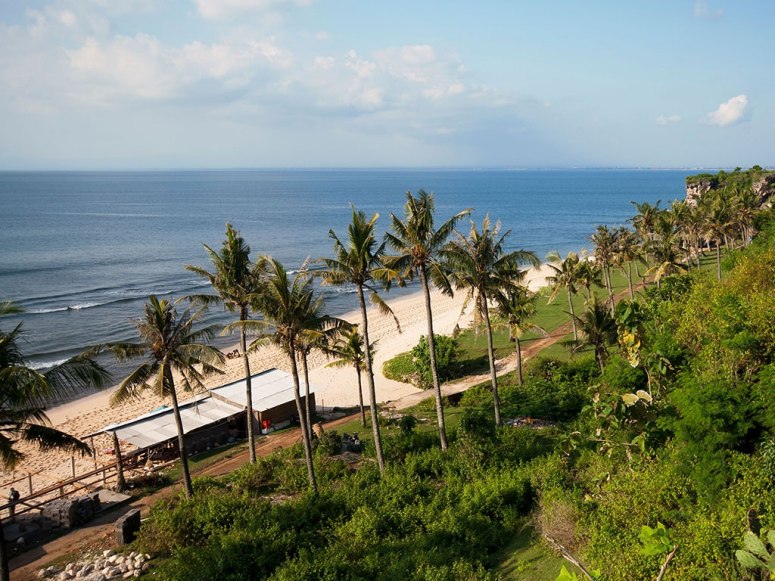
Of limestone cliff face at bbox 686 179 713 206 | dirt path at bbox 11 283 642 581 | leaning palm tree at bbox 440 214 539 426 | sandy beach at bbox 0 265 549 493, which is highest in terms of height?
limestone cliff face at bbox 686 179 713 206

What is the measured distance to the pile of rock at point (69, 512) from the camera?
21.7m

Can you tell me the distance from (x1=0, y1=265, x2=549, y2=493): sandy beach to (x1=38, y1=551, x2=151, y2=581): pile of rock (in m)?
10.4

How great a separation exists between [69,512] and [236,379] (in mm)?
22047

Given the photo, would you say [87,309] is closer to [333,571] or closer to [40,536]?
[40,536]

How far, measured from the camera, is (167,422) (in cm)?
3045

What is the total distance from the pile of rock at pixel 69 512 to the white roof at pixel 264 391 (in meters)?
10.5

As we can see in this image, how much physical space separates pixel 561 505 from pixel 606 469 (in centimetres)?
276

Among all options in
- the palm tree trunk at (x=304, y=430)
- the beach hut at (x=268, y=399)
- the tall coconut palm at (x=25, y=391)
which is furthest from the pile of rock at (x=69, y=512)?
the beach hut at (x=268, y=399)

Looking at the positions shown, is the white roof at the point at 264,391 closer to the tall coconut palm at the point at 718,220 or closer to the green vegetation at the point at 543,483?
the green vegetation at the point at 543,483

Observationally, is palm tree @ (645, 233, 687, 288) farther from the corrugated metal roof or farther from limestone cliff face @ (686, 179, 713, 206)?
limestone cliff face @ (686, 179, 713, 206)

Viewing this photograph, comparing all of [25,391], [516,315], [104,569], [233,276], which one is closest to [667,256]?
[516,315]

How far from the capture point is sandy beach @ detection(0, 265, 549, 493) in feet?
101

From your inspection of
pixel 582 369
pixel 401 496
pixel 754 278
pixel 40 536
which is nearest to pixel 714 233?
pixel 582 369

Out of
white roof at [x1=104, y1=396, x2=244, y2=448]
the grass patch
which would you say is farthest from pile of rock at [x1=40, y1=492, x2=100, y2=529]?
the grass patch
